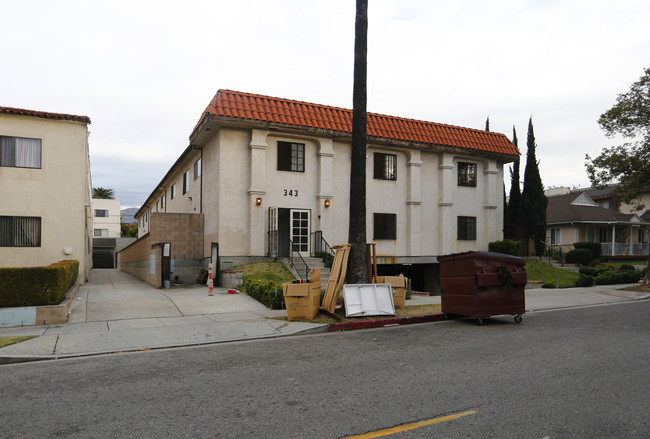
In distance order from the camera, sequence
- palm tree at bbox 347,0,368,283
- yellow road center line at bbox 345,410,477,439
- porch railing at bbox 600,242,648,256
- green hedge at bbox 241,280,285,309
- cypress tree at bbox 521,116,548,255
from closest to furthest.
Answer: yellow road center line at bbox 345,410,477,439, palm tree at bbox 347,0,368,283, green hedge at bbox 241,280,285,309, cypress tree at bbox 521,116,548,255, porch railing at bbox 600,242,648,256

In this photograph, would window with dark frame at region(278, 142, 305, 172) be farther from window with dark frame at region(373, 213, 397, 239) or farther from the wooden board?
the wooden board

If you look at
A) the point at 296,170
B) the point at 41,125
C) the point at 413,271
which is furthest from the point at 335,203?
the point at 41,125

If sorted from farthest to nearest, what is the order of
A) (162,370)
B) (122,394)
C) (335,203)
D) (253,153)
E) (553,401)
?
(335,203) < (253,153) < (162,370) < (122,394) < (553,401)

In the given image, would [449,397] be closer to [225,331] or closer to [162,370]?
[162,370]

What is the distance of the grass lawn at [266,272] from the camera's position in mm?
16641

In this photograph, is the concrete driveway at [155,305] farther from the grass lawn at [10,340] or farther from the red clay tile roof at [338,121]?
the red clay tile roof at [338,121]

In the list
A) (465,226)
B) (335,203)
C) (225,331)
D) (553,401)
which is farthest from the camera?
(465,226)

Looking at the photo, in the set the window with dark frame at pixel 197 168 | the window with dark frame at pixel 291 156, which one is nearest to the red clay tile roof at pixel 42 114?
the window with dark frame at pixel 197 168

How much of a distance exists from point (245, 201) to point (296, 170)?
8.59 ft

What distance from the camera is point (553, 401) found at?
509 centimetres

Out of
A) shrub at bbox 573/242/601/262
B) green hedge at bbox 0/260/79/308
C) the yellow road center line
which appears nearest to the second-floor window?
green hedge at bbox 0/260/79/308

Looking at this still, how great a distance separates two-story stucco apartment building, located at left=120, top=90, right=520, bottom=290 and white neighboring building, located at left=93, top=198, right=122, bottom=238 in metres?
43.2

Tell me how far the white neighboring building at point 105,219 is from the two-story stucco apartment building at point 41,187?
50129 millimetres

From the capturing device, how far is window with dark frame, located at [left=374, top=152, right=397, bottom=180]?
2246 centimetres
